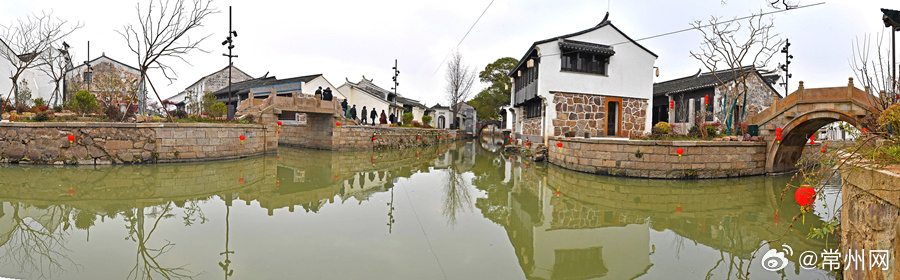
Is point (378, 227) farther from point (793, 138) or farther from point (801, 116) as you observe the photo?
point (793, 138)

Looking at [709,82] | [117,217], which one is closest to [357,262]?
[117,217]

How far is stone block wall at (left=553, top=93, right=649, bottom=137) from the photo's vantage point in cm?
1673

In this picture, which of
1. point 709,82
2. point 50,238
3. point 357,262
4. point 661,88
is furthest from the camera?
point 661,88

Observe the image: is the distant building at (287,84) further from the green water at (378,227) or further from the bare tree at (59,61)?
the green water at (378,227)

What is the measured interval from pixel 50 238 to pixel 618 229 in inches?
294

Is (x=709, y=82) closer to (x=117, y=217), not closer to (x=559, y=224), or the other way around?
(x=559, y=224)

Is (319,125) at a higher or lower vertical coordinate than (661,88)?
lower

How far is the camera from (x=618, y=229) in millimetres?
6246

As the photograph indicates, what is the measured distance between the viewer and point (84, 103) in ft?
47.7

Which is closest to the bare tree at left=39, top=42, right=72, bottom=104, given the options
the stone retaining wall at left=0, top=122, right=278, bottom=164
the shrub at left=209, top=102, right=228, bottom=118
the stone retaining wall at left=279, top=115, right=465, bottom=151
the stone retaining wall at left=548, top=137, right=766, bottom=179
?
the shrub at left=209, top=102, right=228, bottom=118

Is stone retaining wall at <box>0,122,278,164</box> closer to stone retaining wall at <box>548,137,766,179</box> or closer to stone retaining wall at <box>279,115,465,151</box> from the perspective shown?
stone retaining wall at <box>279,115,465,151</box>

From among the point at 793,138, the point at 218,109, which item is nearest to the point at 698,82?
the point at 793,138

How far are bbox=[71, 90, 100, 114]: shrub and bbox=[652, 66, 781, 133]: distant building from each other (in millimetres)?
23723

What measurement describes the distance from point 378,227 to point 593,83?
1341cm
